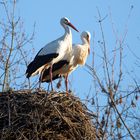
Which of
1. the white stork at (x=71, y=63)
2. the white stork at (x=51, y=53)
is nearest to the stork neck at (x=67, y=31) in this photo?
the white stork at (x=51, y=53)

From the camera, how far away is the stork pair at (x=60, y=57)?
13594 millimetres

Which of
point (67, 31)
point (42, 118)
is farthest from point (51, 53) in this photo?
point (42, 118)

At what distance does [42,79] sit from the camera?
13.9m

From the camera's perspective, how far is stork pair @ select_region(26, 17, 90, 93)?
13594 mm

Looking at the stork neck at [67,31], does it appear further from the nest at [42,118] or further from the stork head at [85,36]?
the nest at [42,118]

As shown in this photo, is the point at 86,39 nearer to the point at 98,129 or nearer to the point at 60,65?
the point at 60,65

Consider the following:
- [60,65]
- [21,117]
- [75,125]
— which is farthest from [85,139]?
[60,65]

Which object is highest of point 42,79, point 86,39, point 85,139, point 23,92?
point 86,39

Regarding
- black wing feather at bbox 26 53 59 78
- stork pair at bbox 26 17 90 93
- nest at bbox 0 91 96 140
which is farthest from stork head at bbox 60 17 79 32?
nest at bbox 0 91 96 140

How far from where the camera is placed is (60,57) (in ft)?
44.9

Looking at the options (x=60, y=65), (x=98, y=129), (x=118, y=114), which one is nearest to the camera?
(x=118, y=114)

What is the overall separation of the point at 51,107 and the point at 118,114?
1139 mm

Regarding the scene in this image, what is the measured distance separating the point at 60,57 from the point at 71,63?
40cm

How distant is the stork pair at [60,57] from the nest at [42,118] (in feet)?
9.47
